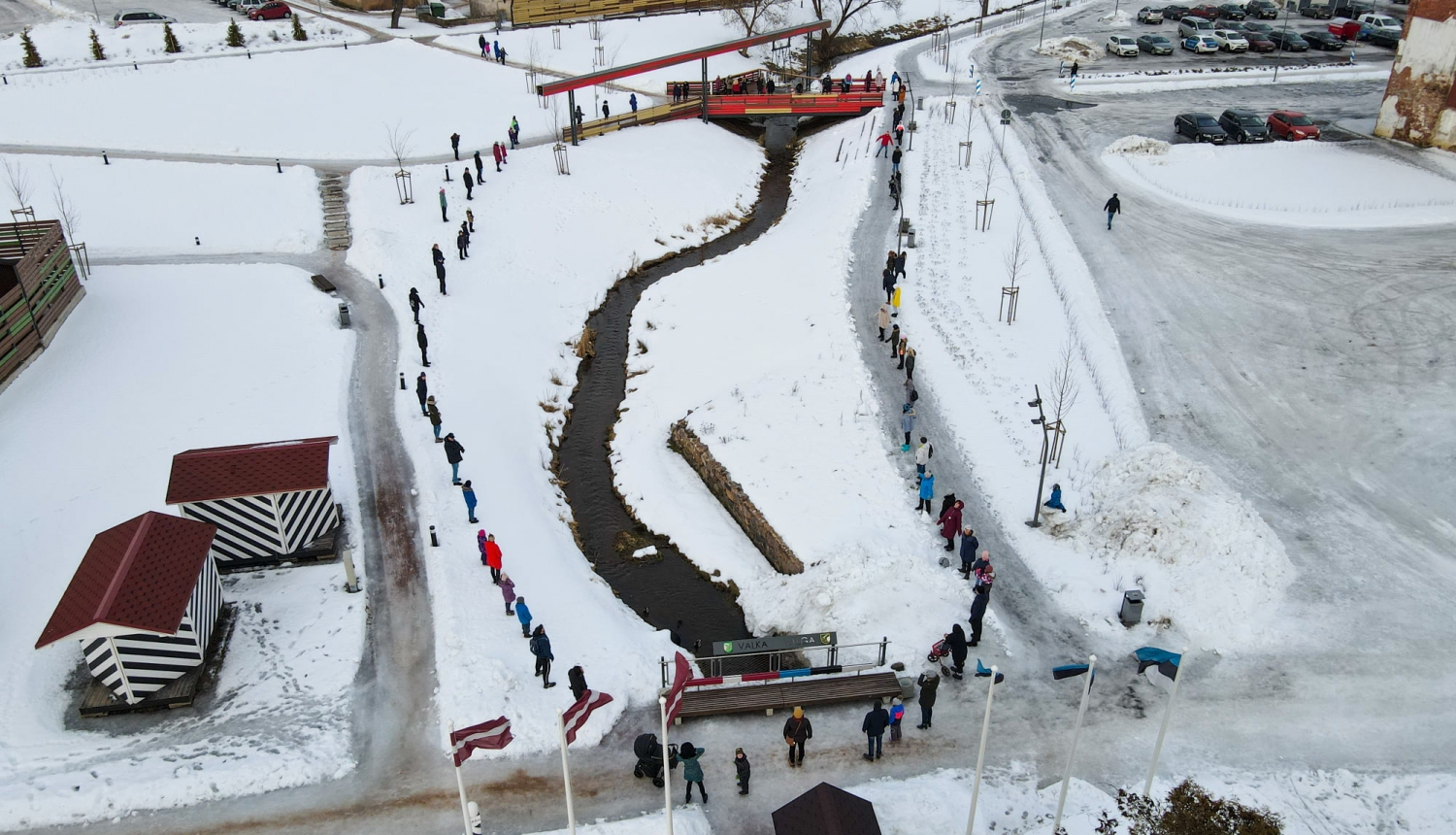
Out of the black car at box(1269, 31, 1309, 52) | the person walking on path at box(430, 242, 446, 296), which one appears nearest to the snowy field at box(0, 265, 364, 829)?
the person walking on path at box(430, 242, 446, 296)

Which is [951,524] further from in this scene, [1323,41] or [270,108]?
[1323,41]

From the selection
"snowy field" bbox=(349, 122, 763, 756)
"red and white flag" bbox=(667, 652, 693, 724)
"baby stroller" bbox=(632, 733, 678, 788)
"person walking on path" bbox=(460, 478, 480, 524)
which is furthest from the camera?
"person walking on path" bbox=(460, 478, 480, 524)

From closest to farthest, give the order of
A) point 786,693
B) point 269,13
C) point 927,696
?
point 927,696, point 786,693, point 269,13

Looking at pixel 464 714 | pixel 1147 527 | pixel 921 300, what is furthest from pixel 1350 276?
pixel 464 714

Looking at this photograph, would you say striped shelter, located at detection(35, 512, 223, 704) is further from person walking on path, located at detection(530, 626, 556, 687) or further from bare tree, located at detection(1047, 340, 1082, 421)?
bare tree, located at detection(1047, 340, 1082, 421)

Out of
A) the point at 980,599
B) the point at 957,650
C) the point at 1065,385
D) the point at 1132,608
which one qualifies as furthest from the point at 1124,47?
the point at 957,650

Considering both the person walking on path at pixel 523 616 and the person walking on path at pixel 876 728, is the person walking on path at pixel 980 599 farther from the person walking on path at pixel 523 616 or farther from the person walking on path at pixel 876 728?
the person walking on path at pixel 523 616
